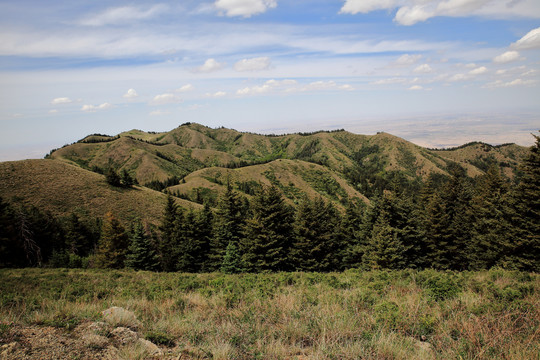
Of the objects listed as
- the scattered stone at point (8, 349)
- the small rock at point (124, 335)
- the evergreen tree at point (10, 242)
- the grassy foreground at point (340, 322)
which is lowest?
the evergreen tree at point (10, 242)

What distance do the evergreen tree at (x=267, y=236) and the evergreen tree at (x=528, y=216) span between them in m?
19.9

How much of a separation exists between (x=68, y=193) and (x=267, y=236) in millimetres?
51291

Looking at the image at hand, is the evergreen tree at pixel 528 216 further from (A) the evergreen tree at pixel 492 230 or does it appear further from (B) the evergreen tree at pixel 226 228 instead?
(B) the evergreen tree at pixel 226 228

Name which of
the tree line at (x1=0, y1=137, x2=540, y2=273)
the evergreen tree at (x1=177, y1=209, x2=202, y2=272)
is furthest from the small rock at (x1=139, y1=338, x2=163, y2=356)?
the evergreen tree at (x1=177, y1=209, x2=202, y2=272)

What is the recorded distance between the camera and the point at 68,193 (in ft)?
173

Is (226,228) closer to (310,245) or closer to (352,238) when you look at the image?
(310,245)

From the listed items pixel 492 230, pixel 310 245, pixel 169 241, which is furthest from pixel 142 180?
pixel 492 230

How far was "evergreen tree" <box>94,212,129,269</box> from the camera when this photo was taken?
32.7 meters

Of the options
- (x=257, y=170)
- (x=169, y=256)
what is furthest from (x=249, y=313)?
(x=257, y=170)

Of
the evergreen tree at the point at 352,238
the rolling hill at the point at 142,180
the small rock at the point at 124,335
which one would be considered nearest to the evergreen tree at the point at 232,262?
the rolling hill at the point at 142,180

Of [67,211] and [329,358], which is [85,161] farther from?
[329,358]

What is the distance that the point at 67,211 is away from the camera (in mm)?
48219

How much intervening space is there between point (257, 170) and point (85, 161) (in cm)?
12977

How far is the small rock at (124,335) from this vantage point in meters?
4.34
